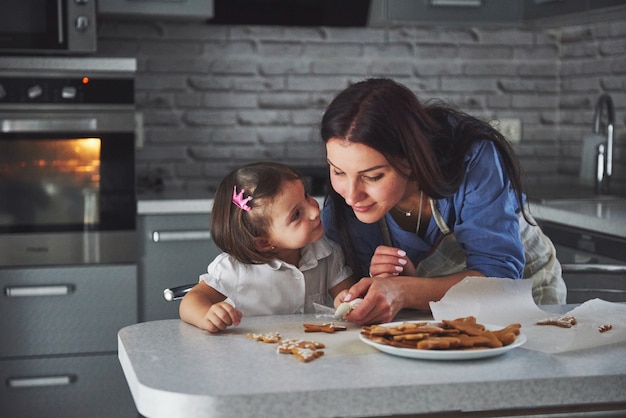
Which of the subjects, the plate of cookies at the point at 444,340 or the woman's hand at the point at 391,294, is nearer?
the plate of cookies at the point at 444,340

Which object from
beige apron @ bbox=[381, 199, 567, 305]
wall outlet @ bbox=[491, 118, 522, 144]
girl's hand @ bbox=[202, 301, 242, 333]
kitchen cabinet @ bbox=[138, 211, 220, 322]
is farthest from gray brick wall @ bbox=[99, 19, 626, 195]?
girl's hand @ bbox=[202, 301, 242, 333]

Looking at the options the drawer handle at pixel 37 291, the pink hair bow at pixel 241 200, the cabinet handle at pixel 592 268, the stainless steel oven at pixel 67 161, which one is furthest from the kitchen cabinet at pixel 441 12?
the pink hair bow at pixel 241 200

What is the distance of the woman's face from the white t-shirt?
0.30m

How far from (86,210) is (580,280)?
1758 mm

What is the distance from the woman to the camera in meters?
1.77

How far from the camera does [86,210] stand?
3.47m

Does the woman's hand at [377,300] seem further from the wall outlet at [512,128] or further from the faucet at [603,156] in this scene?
the wall outlet at [512,128]

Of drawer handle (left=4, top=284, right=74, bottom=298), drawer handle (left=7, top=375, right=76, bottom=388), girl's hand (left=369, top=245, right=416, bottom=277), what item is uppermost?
girl's hand (left=369, top=245, right=416, bottom=277)

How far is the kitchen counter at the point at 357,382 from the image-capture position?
47.5 inches

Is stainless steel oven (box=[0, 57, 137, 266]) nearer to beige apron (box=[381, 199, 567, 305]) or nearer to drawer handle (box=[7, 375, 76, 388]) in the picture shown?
drawer handle (box=[7, 375, 76, 388])

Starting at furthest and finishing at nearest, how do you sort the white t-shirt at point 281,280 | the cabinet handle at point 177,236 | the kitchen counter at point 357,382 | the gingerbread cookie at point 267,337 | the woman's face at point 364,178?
the cabinet handle at point 177,236 → the white t-shirt at point 281,280 → the woman's face at point 364,178 → the gingerbread cookie at point 267,337 → the kitchen counter at point 357,382

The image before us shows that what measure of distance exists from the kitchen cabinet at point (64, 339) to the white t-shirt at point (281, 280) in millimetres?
1459

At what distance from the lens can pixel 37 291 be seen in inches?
130

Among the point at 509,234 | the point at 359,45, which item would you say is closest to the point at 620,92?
the point at 359,45
